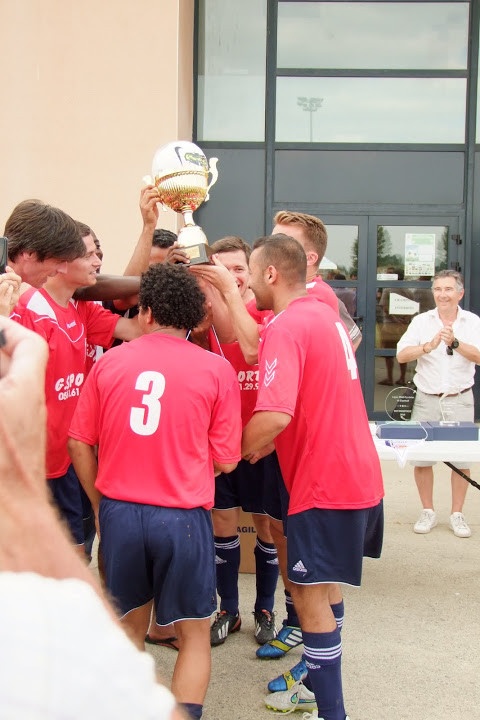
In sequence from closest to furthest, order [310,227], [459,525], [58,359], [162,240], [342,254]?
[58,359]
[310,227]
[162,240]
[459,525]
[342,254]

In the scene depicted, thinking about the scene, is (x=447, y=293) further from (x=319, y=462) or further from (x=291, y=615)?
(x=319, y=462)

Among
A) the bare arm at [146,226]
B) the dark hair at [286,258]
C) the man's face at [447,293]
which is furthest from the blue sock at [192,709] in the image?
the man's face at [447,293]

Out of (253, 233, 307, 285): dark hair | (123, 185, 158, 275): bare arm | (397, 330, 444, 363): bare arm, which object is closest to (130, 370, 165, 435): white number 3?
(253, 233, 307, 285): dark hair

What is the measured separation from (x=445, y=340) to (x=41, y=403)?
4.52m

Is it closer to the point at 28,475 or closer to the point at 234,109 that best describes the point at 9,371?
the point at 28,475

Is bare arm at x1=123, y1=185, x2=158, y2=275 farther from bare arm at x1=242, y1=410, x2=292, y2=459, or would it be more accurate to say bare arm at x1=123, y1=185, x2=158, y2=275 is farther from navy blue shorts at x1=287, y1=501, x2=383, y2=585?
navy blue shorts at x1=287, y1=501, x2=383, y2=585

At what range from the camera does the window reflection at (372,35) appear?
7.90 m

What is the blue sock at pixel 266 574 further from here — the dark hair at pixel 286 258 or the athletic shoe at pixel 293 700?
the dark hair at pixel 286 258

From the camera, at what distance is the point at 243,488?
3531 mm

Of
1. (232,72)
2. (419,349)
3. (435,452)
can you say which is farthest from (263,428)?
(232,72)

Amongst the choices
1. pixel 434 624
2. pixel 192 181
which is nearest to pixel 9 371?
pixel 192 181

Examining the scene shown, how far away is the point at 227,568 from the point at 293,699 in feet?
2.64

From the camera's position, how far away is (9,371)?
0.71 m

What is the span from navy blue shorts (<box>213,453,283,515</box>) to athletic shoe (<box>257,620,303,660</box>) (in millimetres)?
573
